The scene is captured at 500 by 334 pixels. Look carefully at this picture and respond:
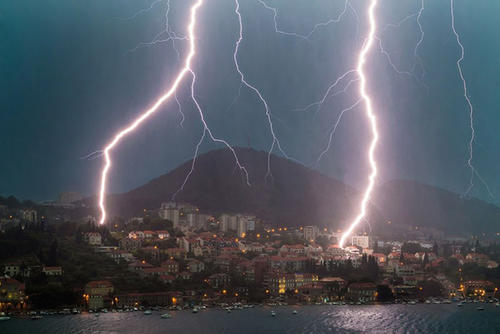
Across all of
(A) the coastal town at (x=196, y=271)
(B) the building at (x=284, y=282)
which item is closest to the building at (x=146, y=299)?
(A) the coastal town at (x=196, y=271)

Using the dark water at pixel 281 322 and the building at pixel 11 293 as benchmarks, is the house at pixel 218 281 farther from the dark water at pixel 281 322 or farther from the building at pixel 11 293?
the building at pixel 11 293

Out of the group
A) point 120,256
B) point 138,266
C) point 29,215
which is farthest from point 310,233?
point 138,266

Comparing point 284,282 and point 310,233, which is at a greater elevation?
point 310,233

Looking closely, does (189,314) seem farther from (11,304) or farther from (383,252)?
(383,252)

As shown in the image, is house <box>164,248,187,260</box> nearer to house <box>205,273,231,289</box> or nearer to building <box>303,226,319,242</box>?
house <box>205,273,231,289</box>

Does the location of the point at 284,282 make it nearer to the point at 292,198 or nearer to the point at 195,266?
the point at 195,266

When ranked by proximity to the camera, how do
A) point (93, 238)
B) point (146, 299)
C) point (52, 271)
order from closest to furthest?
point (146, 299) → point (52, 271) → point (93, 238)

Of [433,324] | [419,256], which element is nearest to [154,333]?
[433,324]

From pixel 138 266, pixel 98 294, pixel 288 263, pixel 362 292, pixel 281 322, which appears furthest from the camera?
pixel 288 263
